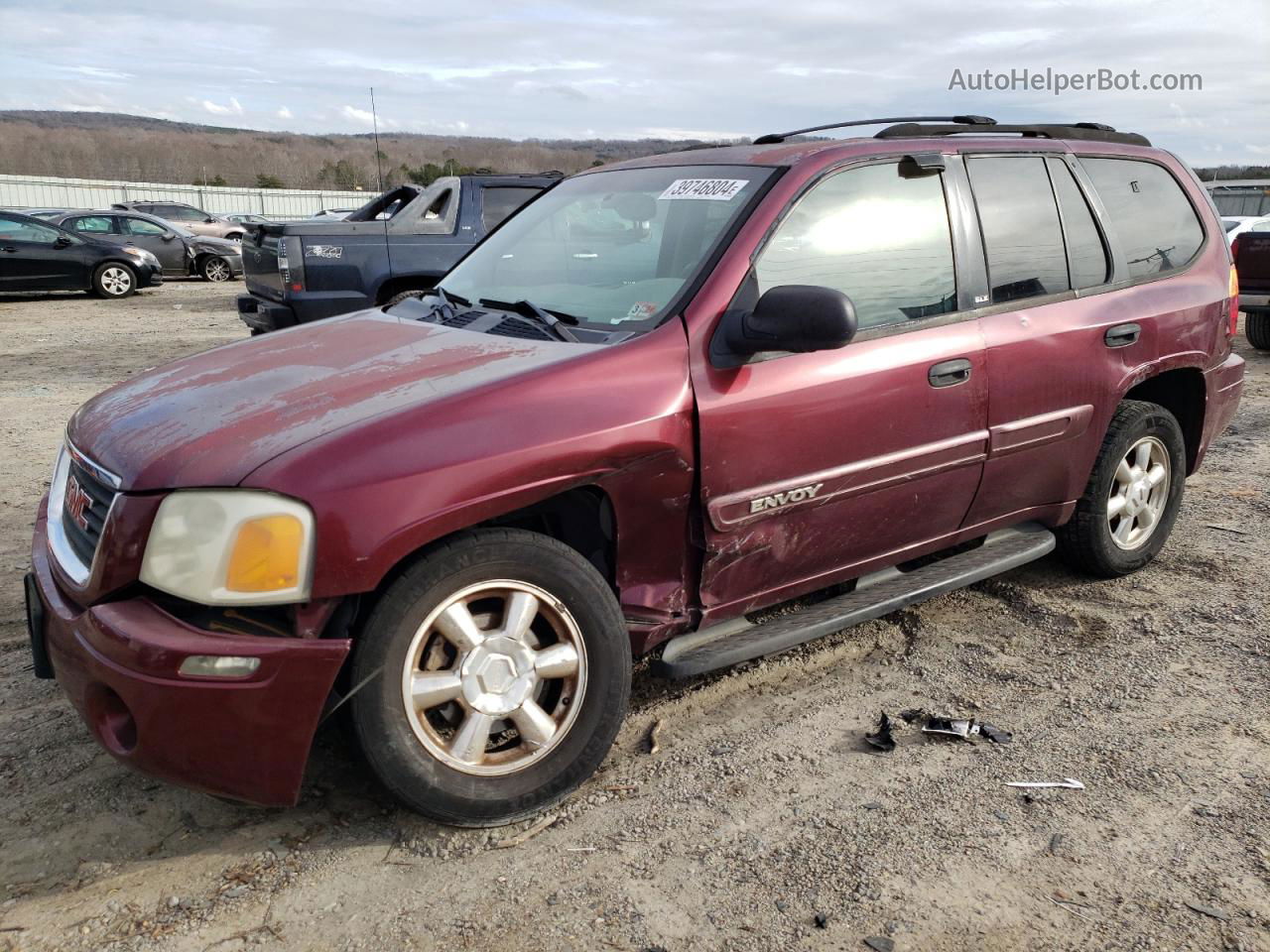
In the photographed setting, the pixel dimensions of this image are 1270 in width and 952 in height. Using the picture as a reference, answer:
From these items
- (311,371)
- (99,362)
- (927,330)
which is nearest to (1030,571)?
(927,330)

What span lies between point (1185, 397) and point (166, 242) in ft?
68.0

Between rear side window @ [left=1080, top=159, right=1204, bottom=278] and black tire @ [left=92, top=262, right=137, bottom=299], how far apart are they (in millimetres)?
17173

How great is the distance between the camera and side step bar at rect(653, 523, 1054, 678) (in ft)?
10.4

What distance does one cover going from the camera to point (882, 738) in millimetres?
3281

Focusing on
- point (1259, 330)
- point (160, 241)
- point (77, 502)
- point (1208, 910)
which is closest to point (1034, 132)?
point (1208, 910)

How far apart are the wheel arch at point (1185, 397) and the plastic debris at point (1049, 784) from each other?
6.75 feet

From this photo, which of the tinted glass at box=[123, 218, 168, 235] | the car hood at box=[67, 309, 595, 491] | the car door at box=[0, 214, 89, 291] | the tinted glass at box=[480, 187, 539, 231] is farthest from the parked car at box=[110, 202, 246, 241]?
the car hood at box=[67, 309, 595, 491]

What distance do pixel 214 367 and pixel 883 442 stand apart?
212 cm

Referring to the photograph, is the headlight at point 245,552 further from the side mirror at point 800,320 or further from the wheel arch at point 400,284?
the wheel arch at point 400,284

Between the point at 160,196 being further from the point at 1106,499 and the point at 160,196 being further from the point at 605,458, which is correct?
the point at 605,458

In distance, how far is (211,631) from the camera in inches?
98.3

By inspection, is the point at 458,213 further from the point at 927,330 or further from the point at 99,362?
the point at 927,330

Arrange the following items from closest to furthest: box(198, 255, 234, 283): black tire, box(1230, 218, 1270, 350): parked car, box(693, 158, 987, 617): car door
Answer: box(693, 158, 987, 617): car door → box(1230, 218, 1270, 350): parked car → box(198, 255, 234, 283): black tire

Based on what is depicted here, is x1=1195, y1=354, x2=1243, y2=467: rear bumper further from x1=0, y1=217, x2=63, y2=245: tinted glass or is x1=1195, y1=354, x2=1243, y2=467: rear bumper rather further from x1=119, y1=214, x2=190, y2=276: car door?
x1=119, y1=214, x2=190, y2=276: car door
